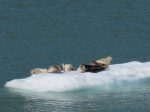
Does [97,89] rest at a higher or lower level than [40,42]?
lower

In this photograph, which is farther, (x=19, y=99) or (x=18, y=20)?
(x=18, y=20)

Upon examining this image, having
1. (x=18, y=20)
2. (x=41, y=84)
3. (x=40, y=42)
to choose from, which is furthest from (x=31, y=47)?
(x=41, y=84)

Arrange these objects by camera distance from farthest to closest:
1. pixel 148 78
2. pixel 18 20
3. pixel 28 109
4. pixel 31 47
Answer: pixel 18 20 → pixel 31 47 → pixel 148 78 → pixel 28 109

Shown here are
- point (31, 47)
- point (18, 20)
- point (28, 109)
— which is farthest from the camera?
point (18, 20)

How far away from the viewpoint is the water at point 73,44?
39.1m

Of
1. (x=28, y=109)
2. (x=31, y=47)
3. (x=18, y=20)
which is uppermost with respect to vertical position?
(x=18, y=20)

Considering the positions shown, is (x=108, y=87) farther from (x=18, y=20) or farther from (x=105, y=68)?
(x=18, y=20)

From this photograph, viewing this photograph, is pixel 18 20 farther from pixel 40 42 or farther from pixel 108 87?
pixel 108 87

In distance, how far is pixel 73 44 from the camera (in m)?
52.9

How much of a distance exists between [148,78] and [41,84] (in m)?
4.66

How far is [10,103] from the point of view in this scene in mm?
39188

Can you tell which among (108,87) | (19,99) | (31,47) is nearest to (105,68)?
(108,87)

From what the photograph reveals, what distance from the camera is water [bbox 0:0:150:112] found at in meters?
39.1

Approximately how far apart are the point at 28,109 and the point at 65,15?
77.5ft
